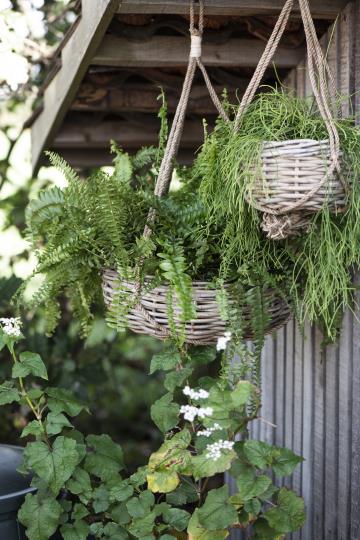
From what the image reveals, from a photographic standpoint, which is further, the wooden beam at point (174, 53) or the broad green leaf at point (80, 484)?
the wooden beam at point (174, 53)

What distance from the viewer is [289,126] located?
1.71 m

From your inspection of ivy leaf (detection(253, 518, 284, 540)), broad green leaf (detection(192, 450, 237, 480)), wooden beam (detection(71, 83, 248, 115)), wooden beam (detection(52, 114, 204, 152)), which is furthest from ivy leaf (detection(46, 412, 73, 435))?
wooden beam (detection(52, 114, 204, 152))

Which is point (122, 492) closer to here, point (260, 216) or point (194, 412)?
point (194, 412)

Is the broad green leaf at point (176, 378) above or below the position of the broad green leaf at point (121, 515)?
above

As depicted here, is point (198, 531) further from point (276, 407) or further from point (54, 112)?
point (54, 112)

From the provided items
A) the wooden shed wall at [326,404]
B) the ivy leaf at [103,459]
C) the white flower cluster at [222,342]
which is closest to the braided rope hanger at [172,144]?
the white flower cluster at [222,342]

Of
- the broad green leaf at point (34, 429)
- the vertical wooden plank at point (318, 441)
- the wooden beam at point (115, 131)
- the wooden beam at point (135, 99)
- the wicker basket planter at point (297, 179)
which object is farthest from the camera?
the wooden beam at point (115, 131)

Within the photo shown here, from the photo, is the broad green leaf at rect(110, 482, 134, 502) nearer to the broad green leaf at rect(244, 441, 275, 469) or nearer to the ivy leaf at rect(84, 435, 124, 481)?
the ivy leaf at rect(84, 435, 124, 481)

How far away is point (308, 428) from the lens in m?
2.41

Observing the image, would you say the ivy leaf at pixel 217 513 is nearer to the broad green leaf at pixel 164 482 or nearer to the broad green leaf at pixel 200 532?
the broad green leaf at pixel 200 532

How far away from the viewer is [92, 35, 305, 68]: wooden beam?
7.89 ft

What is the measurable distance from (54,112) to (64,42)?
0.35 meters

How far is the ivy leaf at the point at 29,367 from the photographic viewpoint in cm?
197

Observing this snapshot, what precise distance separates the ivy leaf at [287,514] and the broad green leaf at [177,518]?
0.24 meters
